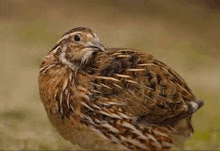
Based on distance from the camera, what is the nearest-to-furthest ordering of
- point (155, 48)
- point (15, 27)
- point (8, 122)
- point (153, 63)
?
point (153, 63), point (8, 122), point (155, 48), point (15, 27)

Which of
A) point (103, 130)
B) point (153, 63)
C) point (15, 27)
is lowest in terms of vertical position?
point (15, 27)

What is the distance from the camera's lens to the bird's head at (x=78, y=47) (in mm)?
6805

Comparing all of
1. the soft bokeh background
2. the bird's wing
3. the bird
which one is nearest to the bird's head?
the bird

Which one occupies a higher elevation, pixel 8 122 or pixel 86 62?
pixel 86 62

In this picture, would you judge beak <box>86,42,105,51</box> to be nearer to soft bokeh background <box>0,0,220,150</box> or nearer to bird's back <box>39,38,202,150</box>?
bird's back <box>39,38,202,150</box>

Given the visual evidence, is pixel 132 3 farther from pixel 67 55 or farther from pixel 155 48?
pixel 67 55

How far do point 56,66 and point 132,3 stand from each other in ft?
36.0

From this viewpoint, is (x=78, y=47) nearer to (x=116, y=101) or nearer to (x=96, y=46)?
(x=96, y=46)

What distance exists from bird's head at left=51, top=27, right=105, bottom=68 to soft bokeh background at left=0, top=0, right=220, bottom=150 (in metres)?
1.06

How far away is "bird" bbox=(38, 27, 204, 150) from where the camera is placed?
6750 millimetres

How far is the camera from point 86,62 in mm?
6930

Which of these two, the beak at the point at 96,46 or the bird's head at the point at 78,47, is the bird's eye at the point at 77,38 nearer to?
the bird's head at the point at 78,47

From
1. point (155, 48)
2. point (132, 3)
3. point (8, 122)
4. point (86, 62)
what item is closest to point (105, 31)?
point (155, 48)

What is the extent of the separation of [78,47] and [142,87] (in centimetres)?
64
